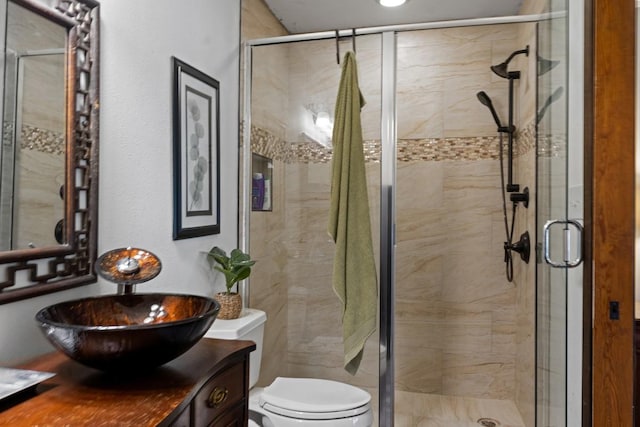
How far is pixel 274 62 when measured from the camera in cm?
255

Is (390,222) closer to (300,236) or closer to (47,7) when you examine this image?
(300,236)

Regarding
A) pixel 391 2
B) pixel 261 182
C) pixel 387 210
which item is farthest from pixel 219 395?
pixel 391 2

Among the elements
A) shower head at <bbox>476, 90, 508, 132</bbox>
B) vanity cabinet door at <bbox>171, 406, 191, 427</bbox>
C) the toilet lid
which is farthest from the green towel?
vanity cabinet door at <bbox>171, 406, 191, 427</bbox>

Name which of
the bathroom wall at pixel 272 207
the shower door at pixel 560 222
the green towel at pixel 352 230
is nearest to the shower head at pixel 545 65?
the shower door at pixel 560 222

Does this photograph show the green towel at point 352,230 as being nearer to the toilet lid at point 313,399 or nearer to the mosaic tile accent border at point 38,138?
the toilet lid at point 313,399

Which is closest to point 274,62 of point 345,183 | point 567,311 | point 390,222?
point 345,183

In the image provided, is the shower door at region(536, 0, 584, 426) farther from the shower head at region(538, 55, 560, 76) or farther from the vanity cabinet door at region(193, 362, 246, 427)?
the vanity cabinet door at region(193, 362, 246, 427)

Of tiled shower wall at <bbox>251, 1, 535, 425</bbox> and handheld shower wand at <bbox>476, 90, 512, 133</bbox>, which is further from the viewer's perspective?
handheld shower wand at <bbox>476, 90, 512, 133</bbox>

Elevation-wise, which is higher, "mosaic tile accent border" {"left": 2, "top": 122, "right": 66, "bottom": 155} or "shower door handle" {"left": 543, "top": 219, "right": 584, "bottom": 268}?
"mosaic tile accent border" {"left": 2, "top": 122, "right": 66, "bottom": 155}

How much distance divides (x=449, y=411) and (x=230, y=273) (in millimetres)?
1672

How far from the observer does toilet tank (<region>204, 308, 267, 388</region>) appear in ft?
5.72

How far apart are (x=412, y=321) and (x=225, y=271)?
4.76ft

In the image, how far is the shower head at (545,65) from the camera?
Result: 5.29 ft

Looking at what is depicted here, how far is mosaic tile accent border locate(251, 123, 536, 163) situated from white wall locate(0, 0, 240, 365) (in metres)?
0.51
